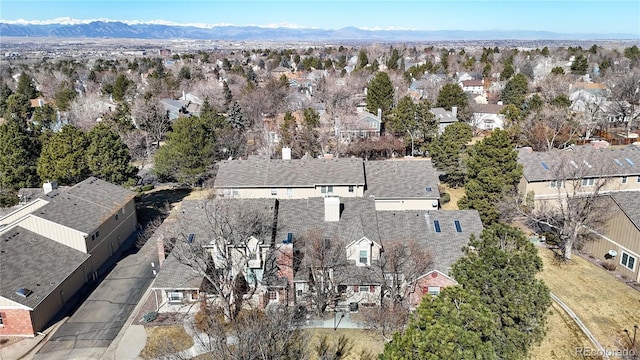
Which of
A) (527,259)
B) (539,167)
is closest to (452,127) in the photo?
(539,167)

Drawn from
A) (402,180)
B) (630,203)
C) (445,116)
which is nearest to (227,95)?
(445,116)

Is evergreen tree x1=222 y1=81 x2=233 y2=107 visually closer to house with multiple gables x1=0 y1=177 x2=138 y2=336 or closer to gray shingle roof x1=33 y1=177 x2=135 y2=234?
gray shingle roof x1=33 y1=177 x2=135 y2=234

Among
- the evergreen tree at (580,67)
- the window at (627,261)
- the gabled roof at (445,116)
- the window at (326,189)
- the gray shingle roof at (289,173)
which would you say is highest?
the evergreen tree at (580,67)

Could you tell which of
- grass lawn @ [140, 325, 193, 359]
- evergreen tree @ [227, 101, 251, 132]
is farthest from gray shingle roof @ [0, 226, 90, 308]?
evergreen tree @ [227, 101, 251, 132]

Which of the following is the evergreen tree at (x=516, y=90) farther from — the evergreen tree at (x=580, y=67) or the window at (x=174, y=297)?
the window at (x=174, y=297)

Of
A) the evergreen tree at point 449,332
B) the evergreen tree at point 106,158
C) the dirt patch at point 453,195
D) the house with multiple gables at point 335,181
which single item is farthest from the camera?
the dirt patch at point 453,195

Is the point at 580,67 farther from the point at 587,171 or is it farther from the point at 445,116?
the point at 587,171

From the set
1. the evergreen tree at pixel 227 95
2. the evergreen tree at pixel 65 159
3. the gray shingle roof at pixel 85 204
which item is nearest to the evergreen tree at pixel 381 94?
the evergreen tree at pixel 227 95
